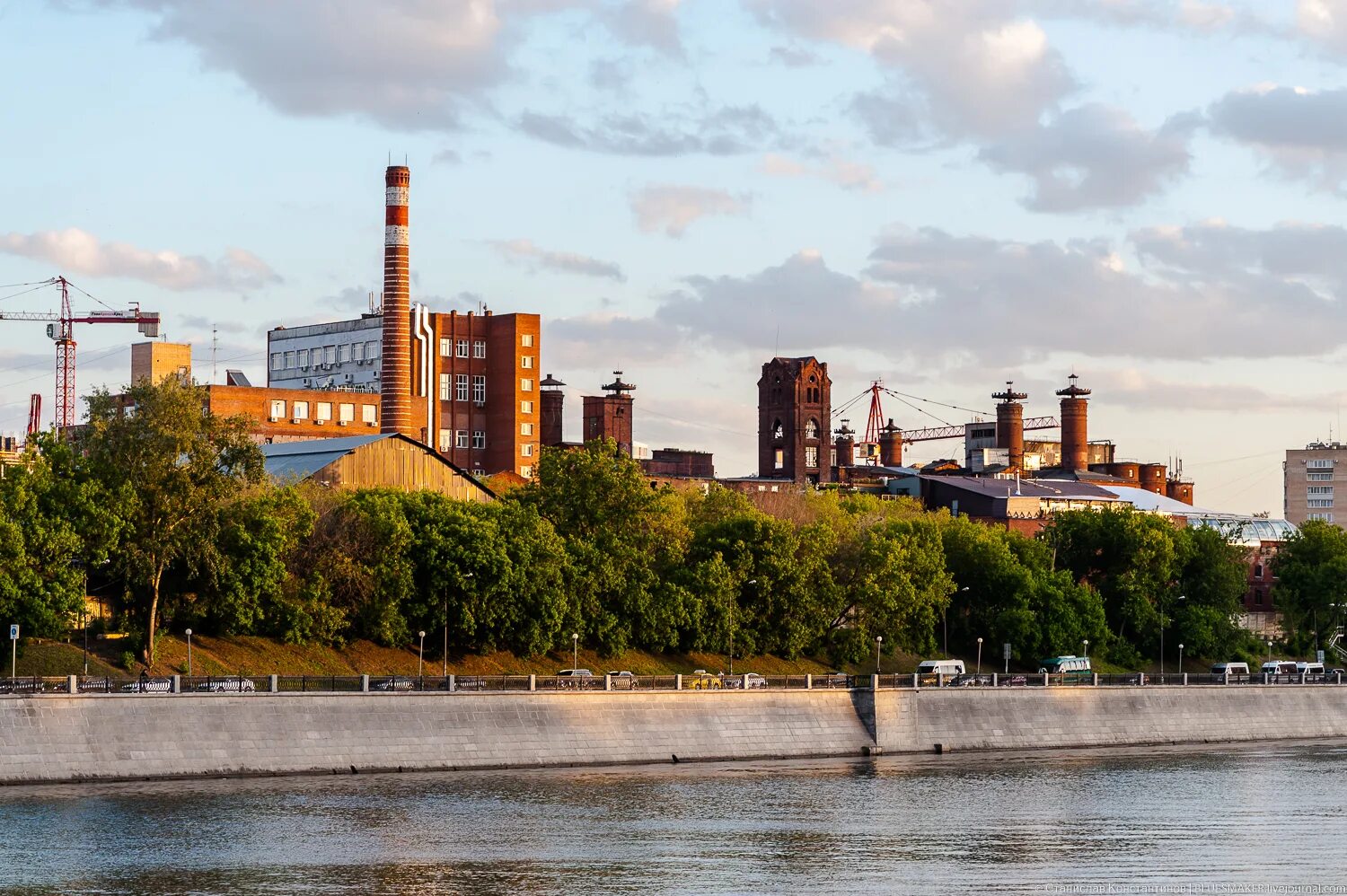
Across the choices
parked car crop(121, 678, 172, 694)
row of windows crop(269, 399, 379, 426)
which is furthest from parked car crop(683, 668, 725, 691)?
row of windows crop(269, 399, 379, 426)

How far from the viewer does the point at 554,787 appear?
85125 millimetres

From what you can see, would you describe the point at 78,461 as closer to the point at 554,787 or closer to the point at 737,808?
the point at 554,787

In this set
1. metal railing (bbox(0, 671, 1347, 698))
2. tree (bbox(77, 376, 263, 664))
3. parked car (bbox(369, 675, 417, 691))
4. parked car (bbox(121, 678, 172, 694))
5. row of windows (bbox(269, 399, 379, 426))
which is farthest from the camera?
row of windows (bbox(269, 399, 379, 426))

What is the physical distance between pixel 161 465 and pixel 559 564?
24889 mm

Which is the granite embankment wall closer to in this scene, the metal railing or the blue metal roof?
the metal railing

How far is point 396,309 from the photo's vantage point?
169 metres

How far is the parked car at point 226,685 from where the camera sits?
3420 inches

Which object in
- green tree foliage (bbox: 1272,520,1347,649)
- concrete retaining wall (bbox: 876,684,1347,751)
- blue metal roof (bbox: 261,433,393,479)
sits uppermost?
blue metal roof (bbox: 261,433,393,479)

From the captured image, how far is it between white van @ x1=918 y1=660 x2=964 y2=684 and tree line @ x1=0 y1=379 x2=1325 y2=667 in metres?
7.80

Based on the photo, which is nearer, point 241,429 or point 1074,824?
point 1074,824

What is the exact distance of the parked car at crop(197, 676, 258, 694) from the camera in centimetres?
8688

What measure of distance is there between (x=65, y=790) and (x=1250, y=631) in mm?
112553

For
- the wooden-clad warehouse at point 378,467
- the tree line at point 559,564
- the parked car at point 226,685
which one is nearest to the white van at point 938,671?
the tree line at point 559,564

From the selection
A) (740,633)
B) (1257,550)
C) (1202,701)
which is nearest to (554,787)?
(740,633)
